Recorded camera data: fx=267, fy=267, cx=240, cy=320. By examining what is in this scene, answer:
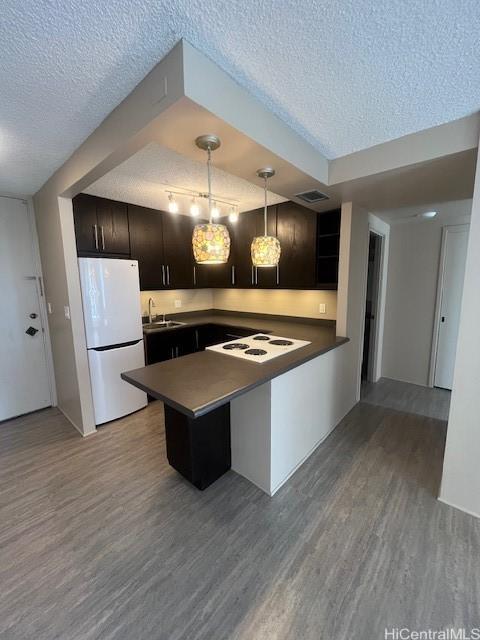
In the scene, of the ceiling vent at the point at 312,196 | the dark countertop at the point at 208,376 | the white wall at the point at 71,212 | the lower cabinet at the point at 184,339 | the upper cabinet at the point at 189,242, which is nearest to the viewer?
the white wall at the point at 71,212

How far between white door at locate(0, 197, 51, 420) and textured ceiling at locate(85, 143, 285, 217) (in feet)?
3.20

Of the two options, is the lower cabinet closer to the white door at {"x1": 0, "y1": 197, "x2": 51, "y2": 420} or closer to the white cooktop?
the white cooktop

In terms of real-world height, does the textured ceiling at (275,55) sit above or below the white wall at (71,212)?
above

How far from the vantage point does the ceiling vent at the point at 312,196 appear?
218cm

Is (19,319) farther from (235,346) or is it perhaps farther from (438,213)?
(438,213)

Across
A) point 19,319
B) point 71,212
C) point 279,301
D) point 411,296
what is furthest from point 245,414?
point 411,296

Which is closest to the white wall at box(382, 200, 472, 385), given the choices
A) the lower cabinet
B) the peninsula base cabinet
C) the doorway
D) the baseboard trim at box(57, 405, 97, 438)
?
the doorway

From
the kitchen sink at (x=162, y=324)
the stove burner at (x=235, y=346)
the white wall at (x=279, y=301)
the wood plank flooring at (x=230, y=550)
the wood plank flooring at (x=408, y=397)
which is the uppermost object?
the white wall at (x=279, y=301)

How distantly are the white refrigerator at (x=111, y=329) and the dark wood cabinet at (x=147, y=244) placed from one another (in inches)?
14.4

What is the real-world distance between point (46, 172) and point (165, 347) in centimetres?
209

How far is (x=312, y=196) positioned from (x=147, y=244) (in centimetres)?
205

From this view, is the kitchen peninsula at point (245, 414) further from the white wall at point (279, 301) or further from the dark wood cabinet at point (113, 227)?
the dark wood cabinet at point (113, 227)

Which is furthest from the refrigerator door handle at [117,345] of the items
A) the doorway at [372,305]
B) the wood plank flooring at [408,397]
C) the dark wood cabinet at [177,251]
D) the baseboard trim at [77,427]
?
the doorway at [372,305]

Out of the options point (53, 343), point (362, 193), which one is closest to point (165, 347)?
point (53, 343)
